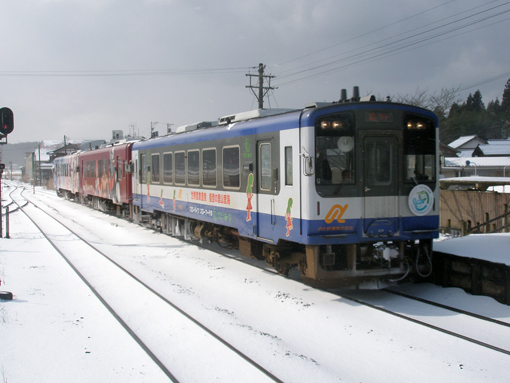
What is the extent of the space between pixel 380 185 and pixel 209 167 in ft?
14.7

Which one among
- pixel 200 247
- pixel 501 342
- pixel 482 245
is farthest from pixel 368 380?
pixel 200 247

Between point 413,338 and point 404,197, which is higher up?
point 404,197

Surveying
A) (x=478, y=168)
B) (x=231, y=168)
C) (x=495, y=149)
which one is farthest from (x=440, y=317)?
(x=495, y=149)

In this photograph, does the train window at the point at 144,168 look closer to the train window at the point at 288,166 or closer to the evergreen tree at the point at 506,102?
the train window at the point at 288,166

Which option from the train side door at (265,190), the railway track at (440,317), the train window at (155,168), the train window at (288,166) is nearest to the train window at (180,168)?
the train window at (155,168)

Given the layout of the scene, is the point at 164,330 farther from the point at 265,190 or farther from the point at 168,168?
the point at 168,168

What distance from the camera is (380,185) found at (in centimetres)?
738

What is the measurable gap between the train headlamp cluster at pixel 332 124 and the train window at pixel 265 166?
134 cm

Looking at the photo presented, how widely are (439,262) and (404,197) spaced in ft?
4.80

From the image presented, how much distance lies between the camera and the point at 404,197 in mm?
7473

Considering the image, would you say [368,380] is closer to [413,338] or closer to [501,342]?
[413,338]

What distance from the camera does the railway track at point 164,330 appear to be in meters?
4.81

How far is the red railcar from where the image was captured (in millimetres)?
17491

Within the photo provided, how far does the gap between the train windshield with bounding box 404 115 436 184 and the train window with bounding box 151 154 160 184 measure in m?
8.56
